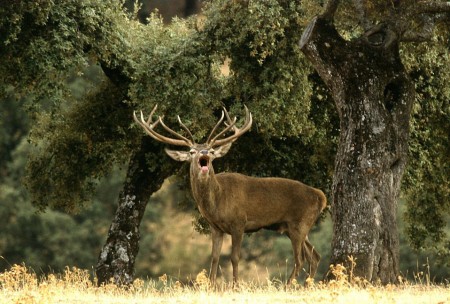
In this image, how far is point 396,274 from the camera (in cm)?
1773

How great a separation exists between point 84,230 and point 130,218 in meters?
23.7

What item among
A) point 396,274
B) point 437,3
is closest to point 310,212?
point 396,274

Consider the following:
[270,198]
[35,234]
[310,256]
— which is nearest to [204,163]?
[270,198]

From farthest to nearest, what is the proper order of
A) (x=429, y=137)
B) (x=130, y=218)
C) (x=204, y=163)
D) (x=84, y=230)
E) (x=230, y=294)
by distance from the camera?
(x=84, y=230)
(x=429, y=137)
(x=130, y=218)
(x=204, y=163)
(x=230, y=294)

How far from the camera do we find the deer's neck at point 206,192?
18781mm

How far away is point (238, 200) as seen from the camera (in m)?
19.7

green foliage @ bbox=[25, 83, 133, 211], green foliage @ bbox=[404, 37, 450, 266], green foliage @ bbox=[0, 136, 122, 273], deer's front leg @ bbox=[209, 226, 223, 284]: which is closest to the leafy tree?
deer's front leg @ bbox=[209, 226, 223, 284]

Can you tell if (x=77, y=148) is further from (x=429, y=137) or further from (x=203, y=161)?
(x=203, y=161)

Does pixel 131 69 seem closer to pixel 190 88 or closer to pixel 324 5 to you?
pixel 190 88

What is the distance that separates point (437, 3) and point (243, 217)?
4.83 meters

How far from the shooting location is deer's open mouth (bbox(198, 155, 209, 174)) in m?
18.2

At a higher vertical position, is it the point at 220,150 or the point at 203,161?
the point at 220,150

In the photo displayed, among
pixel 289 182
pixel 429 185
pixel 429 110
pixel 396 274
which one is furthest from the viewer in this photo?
pixel 429 185

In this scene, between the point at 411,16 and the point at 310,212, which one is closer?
the point at 411,16
